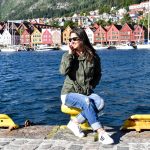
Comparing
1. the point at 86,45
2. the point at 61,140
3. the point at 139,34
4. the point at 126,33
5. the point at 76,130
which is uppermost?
the point at 86,45

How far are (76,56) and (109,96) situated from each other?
1431 cm

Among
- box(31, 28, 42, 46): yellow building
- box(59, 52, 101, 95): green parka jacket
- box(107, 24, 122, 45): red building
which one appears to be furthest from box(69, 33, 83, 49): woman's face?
box(31, 28, 42, 46): yellow building

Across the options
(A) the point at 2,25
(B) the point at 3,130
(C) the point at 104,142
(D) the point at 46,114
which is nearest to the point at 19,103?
(D) the point at 46,114

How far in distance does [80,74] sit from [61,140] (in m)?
1.17

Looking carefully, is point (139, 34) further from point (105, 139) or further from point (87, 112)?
point (105, 139)

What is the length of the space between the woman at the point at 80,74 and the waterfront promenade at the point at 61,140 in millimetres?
271

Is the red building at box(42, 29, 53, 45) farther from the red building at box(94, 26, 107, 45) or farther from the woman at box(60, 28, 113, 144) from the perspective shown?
the woman at box(60, 28, 113, 144)

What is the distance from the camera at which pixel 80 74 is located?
7.52 m

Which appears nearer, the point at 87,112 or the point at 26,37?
the point at 87,112

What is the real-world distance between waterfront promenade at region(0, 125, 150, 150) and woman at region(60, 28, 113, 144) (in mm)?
271

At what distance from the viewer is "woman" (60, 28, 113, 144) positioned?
7395mm

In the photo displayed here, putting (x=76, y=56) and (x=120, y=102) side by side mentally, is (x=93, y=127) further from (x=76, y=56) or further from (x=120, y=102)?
(x=120, y=102)

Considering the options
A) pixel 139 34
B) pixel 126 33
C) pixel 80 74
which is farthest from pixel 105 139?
pixel 126 33

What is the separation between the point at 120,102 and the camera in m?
19.4
